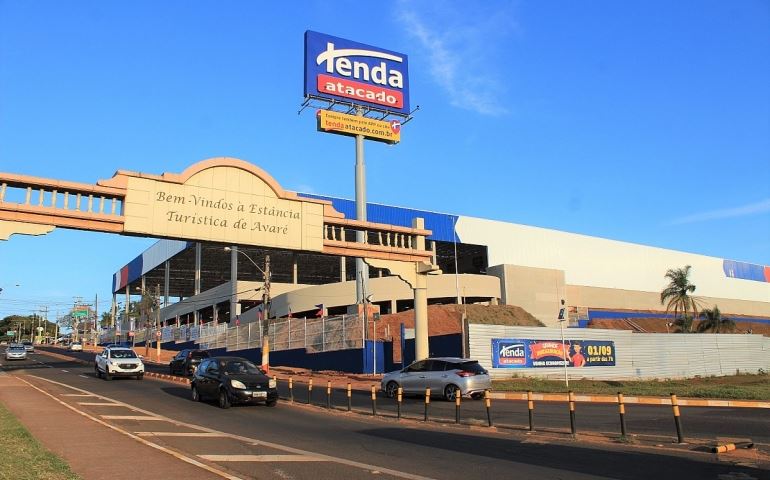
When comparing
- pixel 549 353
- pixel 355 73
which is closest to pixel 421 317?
pixel 549 353

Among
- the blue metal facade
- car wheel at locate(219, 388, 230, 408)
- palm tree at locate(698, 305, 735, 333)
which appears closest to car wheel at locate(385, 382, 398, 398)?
car wheel at locate(219, 388, 230, 408)

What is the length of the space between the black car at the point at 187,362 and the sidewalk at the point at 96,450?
17732 millimetres

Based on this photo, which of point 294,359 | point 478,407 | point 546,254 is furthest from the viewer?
point 546,254

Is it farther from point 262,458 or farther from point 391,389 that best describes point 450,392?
point 262,458

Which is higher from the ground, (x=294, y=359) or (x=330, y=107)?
(x=330, y=107)

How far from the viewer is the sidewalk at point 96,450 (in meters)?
8.83

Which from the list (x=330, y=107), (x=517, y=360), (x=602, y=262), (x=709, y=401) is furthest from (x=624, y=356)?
(x=602, y=262)

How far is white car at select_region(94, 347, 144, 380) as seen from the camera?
2986cm

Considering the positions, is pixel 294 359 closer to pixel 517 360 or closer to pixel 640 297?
pixel 517 360

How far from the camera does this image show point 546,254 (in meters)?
78.2

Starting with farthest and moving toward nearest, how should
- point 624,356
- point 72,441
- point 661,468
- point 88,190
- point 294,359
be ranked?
point 294,359 < point 624,356 < point 88,190 < point 72,441 < point 661,468

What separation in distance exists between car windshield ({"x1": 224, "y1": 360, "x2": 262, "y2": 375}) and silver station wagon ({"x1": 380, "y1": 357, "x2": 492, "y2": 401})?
4.99m

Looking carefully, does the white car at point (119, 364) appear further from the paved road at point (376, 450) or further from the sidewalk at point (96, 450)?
the sidewalk at point (96, 450)

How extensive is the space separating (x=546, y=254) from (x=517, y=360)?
161ft
